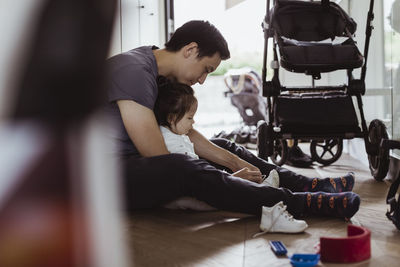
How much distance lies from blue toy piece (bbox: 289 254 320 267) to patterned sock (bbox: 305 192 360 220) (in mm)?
384

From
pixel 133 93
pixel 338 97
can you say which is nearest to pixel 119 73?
pixel 133 93

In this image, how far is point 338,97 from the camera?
234 centimetres

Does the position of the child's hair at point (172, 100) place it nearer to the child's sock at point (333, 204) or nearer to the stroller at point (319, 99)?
the child's sock at point (333, 204)

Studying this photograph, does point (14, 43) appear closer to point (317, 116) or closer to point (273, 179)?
point (273, 179)

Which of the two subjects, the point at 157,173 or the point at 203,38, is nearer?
the point at 157,173

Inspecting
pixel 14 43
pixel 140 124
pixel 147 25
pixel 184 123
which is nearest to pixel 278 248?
pixel 140 124

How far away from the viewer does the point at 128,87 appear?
54.0 inches

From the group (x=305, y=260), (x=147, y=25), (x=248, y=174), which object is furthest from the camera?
(x=147, y=25)

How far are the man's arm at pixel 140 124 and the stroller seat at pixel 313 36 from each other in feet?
3.56

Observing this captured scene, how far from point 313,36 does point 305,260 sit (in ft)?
5.97

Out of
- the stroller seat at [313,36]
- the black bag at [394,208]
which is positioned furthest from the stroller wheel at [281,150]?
the black bag at [394,208]

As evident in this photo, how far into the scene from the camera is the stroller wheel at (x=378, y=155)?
205cm

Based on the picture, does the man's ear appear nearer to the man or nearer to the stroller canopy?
the man

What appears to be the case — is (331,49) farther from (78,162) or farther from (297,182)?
(78,162)
